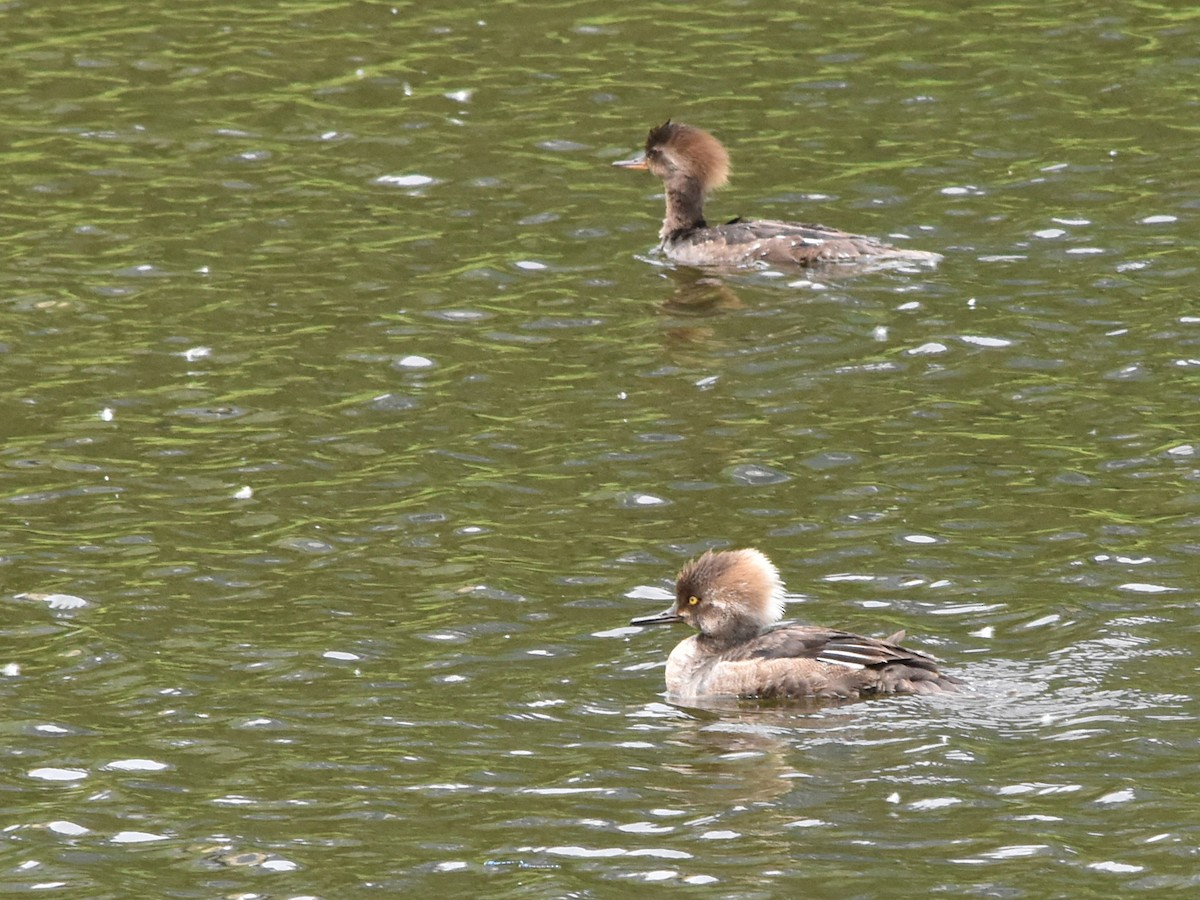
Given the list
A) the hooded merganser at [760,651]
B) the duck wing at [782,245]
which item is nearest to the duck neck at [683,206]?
the duck wing at [782,245]

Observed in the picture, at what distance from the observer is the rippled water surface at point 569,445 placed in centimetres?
1125

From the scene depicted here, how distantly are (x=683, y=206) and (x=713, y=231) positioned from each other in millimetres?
629

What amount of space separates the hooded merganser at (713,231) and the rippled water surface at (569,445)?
0.30 metres

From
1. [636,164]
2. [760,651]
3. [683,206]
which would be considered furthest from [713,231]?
[760,651]

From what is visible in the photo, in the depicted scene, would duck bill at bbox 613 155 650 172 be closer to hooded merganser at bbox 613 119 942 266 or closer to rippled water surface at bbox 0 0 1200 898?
hooded merganser at bbox 613 119 942 266

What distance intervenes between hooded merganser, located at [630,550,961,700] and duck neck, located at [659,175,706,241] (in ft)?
27.0

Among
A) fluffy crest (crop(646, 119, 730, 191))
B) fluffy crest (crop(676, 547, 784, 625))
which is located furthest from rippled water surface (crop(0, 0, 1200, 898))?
fluffy crest (crop(646, 119, 730, 191))

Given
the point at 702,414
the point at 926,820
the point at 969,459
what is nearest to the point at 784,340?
the point at 702,414

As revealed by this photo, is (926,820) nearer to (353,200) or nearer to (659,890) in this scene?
(659,890)

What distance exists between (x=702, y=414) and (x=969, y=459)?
2.35 m

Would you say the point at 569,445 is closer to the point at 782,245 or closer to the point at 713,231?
the point at 782,245

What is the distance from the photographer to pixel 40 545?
49.6 feet

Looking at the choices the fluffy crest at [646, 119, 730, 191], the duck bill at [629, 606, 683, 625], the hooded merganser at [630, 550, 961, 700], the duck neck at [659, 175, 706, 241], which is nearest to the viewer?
the hooded merganser at [630, 550, 961, 700]

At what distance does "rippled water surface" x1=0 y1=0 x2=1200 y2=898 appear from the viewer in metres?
11.2
